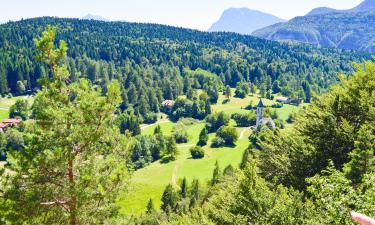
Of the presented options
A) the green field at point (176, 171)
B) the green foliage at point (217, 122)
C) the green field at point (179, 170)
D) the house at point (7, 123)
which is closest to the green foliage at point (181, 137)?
the green field at point (176, 171)

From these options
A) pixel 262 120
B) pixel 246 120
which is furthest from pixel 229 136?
pixel 246 120

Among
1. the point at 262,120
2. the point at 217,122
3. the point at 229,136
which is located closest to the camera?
the point at 229,136

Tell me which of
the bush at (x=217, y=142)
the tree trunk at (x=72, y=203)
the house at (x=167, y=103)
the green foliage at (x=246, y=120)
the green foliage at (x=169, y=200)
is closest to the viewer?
the tree trunk at (x=72, y=203)

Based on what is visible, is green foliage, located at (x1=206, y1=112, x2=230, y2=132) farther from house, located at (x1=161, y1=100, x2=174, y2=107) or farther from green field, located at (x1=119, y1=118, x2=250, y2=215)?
house, located at (x1=161, y1=100, x2=174, y2=107)

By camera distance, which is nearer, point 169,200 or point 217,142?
point 169,200

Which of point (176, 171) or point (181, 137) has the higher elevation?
point (176, 171)

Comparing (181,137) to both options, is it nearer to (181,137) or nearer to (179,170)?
(181,137)

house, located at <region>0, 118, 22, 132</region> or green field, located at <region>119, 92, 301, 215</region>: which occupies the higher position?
house, located at <region>0, 118, 22, 132</region>

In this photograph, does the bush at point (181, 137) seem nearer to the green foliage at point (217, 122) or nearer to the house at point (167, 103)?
the green foliage at point (217, 122)

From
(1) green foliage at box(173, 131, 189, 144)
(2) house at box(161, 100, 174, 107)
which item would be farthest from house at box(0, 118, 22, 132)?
(2) house at box(161, 100, 174, 107)

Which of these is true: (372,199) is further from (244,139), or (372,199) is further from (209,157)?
(244,139)

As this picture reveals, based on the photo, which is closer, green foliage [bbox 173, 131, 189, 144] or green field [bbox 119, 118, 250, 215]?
green field [bbox 119, 118, 250, 215]

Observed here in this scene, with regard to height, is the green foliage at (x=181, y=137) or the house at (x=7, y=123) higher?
the house at (x=7, y=123)

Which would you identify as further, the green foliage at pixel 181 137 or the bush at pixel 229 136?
the green foliage at pixel 181 137
